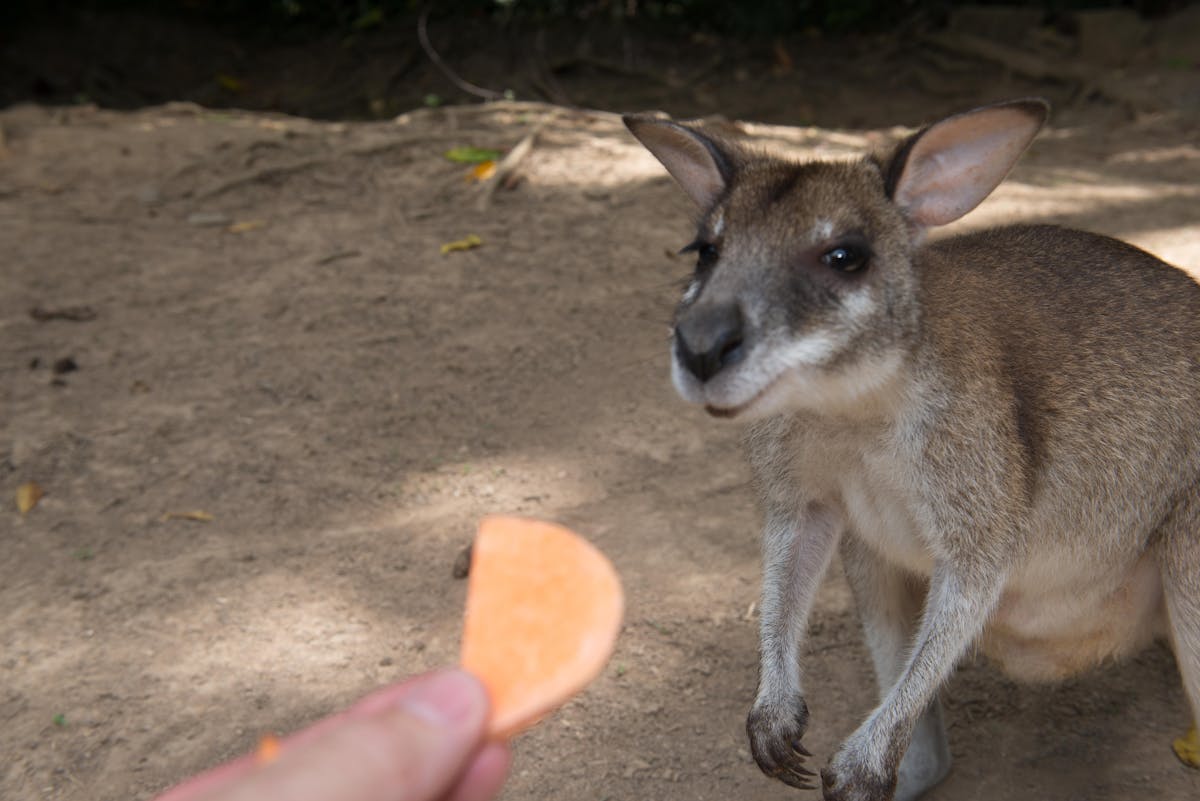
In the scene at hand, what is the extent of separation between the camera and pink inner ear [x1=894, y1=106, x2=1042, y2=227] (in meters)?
2.53

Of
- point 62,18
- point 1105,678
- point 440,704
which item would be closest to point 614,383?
point 1105,678

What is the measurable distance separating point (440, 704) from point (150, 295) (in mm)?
4298

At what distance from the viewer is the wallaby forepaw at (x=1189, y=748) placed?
2898mm

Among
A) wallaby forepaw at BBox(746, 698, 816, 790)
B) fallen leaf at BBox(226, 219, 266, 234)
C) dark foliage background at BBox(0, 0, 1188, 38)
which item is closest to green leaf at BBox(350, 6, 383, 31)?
dark foliage background at BBox(0, 0, 1188, 38)

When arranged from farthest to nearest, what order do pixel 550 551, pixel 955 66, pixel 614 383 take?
1. pixel 955 66
2. pixel 614 383
3. pixel 550 551

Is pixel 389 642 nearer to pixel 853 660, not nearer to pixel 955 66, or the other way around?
pixel 853 660

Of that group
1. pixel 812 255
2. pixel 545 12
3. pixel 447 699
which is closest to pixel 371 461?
pixel 812 255

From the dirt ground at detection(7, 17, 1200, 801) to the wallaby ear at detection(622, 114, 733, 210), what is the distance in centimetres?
117

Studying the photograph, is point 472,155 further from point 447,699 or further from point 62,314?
point 447,699

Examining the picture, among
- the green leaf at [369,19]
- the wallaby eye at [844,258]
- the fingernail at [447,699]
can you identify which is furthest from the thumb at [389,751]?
the green leaf at [369,19]

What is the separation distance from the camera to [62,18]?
10836 mm

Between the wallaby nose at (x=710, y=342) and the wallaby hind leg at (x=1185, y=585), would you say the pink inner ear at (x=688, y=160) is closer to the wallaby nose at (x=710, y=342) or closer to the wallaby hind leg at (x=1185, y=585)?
the wallaby nose at (x=710, y=342)

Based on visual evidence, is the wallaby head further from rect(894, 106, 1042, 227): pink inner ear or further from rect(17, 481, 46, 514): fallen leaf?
rect(17, 481, 46, 514): fallen leaf

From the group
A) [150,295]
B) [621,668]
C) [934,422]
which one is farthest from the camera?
[150,295]
